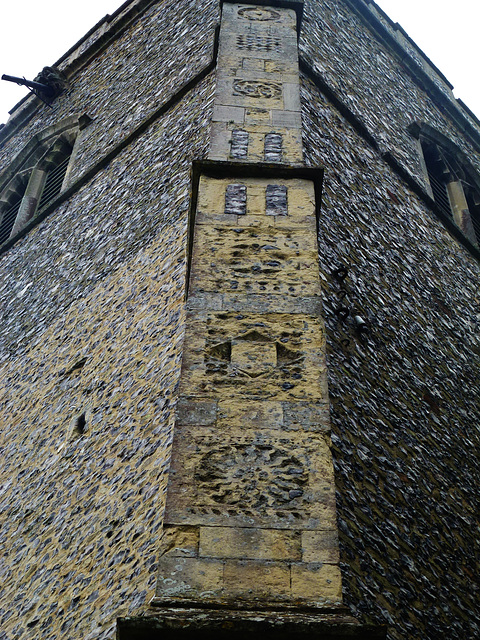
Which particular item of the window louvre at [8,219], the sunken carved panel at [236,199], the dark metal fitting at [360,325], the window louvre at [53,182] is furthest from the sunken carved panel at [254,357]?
the window louvre at [8,219]

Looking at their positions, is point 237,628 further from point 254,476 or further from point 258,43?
point 258,43

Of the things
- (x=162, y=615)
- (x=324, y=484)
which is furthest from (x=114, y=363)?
(x=162, y=615)

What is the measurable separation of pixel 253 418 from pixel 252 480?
314 mm

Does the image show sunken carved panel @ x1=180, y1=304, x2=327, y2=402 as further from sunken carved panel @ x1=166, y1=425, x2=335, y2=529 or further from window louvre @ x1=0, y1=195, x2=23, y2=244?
window louvre @ x1=0, y1=195, x2=23, y2=244

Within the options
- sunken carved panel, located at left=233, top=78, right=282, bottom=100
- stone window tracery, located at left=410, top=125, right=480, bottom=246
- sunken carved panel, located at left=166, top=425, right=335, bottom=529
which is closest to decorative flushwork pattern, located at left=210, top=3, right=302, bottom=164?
sunken carved panel, located at left=233, top=78, right=282, bottom=100

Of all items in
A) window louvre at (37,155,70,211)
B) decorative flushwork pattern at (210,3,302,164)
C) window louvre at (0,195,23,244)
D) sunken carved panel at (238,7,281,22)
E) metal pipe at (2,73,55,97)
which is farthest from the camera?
metal pipe at (2,73,55,97)

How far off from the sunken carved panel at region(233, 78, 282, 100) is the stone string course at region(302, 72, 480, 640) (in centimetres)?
105

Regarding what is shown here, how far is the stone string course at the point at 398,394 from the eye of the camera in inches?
177

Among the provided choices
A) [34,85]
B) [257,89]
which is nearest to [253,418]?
[257,89]

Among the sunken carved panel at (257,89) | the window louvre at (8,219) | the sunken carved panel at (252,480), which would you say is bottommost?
the sunken carved panel at (252,480)

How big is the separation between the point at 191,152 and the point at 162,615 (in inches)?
205

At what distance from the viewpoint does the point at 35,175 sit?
38.8ft

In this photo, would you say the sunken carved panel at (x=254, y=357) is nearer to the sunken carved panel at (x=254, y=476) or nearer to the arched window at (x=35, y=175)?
the sunken carved panel at (x=254, y=476)

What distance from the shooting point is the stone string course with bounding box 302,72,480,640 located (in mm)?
4508
